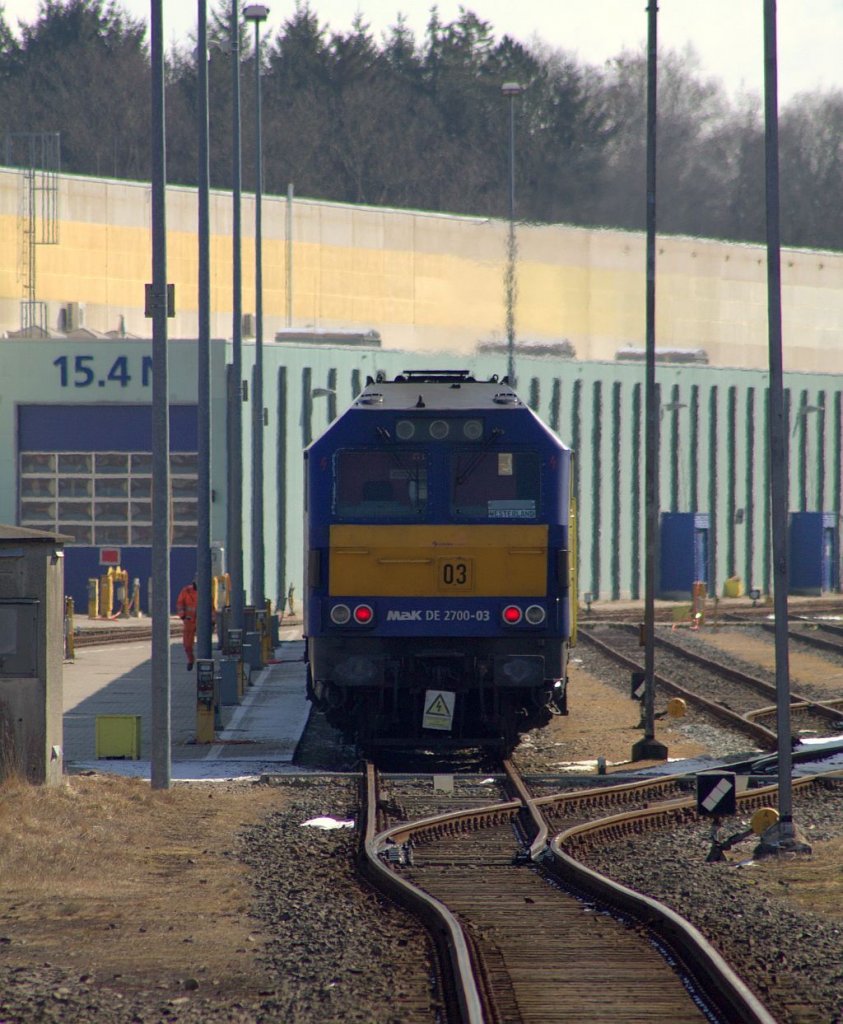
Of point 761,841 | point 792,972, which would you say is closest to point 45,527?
point 761,841

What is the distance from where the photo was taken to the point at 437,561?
17.6m

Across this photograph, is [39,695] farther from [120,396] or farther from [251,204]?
[251,204]

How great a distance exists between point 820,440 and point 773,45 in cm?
4911

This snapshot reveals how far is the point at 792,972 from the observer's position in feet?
30.2

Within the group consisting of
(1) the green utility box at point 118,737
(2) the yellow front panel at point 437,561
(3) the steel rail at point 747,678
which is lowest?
(3) the steel rail at point 747,678

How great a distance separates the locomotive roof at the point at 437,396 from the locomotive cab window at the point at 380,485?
524 millimetres

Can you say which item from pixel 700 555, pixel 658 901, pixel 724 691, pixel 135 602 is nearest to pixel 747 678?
pixel 724 691

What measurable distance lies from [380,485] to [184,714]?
7.70 meters

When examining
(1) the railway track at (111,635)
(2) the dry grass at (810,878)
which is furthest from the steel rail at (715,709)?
(1) the railway track at (111,635)

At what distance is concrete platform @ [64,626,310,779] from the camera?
747 inches

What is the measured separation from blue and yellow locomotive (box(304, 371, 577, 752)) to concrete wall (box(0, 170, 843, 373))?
33452 mm

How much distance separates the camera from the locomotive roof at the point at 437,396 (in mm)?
17922

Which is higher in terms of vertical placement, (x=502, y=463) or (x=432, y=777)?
(x=502, y=463)

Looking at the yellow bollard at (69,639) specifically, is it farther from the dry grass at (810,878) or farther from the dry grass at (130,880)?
the dry grass at (810,878)
